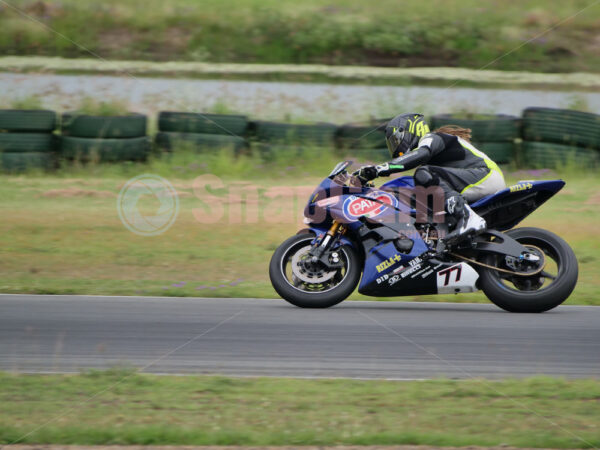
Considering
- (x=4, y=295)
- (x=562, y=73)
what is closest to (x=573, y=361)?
(x=4, y=295)

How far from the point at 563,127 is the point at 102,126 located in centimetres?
771

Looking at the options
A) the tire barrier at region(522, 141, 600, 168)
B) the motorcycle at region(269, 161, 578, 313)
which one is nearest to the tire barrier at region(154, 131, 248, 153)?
the tire barrier at region(522, 141, 600, 168)

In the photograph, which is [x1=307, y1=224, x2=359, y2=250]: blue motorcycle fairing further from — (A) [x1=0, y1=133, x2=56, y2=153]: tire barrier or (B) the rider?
(A) [x1=0, y1=133, x2=56, y2=153]: tire barrier

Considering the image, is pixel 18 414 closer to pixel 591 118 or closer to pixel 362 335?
pixel 362 335

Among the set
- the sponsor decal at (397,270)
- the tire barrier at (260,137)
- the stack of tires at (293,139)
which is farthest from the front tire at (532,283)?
the stack of tires at (293,139)

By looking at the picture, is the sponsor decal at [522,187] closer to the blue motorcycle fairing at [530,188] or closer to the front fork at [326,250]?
the blue motorcycle fairing at [530,188]

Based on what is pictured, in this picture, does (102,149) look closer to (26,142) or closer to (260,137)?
(26,142)

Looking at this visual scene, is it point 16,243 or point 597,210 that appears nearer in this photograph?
point 16,243

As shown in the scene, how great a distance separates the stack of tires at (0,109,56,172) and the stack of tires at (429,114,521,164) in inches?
254

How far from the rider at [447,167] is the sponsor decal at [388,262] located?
1.35ft

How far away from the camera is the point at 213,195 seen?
12.9 meters

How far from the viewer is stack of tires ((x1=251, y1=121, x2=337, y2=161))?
14.3m

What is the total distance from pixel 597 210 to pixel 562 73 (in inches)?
446

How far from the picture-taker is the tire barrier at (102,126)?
14.1 metres
